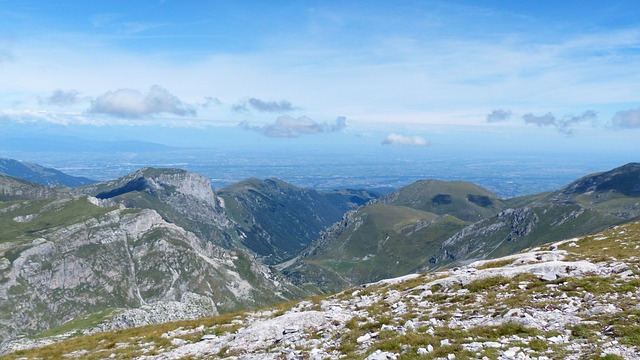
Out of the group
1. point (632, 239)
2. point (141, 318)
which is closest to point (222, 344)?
point (632, 239)

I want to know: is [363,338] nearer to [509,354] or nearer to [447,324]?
[447,324]

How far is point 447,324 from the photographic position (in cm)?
2203

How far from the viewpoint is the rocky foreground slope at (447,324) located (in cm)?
1783

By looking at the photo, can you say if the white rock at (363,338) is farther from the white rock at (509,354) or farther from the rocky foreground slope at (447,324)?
the white rock at (509,354)

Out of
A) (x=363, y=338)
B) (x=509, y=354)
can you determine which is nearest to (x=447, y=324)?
(x=363, y=338)

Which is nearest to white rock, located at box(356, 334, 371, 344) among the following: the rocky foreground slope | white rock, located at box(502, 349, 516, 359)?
the rocky foreground slope

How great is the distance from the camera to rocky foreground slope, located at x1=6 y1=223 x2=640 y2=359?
17828mm

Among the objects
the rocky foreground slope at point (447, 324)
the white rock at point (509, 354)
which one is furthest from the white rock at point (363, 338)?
the white rock at point (509, 354)

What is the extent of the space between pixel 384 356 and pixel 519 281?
48.0 ft

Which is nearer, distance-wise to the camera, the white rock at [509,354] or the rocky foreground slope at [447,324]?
the white rock at [509,354]

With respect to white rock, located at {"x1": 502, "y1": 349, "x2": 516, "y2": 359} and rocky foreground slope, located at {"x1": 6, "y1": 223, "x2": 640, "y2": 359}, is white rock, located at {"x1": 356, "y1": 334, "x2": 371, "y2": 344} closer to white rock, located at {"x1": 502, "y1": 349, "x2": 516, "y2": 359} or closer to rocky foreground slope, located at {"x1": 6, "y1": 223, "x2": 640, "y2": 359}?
rocky foreground slope, located at {"x1": 6, "y1": 223, "x2": 640, "y2": 359}

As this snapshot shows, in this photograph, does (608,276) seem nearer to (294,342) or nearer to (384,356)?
(384,356)

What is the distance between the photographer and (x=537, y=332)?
18766 millimetres

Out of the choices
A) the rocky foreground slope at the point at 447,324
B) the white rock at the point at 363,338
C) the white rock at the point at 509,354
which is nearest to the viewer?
the white rock at the point at 509,354
